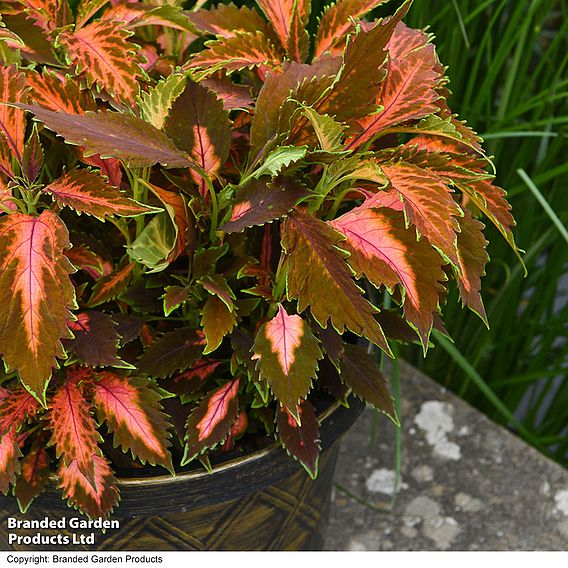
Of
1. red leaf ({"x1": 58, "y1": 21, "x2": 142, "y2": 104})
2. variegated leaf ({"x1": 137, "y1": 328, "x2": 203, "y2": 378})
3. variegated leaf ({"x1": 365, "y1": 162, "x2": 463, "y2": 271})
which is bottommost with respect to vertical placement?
variegated leaf ({"x1": 137, "y1": 328, "x2": 203, "y2": 378})

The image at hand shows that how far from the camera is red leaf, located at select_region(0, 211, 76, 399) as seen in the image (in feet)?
2.02

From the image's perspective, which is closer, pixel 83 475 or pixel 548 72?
pixel 83 475

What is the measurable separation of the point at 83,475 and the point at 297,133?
1.15 ft

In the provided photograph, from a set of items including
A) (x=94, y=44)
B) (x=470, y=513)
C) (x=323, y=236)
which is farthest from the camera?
(x=470, y=513)

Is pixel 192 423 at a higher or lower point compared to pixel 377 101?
lower

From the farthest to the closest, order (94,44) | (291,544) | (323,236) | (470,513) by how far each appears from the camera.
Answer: (470,513) < (291,544) < (94,44) < (323,236)

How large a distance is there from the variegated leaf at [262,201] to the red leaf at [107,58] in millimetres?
149

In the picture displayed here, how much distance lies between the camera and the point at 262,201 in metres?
0.68

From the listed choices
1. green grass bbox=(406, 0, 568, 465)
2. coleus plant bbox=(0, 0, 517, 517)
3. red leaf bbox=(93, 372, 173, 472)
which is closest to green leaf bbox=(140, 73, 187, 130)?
coleus plant bbox=(0, 0, 517, 517)

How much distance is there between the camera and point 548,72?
1.19 m

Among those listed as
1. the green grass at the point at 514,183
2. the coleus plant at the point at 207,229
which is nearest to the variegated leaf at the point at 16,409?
the coleus plant at the point at 207,229

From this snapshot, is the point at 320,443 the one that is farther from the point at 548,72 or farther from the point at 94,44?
the point at 548,72

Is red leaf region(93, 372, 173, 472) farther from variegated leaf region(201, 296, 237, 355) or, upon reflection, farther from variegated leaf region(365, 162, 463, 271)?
variegated leaf region(365, 162, 463, 271)

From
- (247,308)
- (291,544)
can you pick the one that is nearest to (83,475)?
(247,308)
